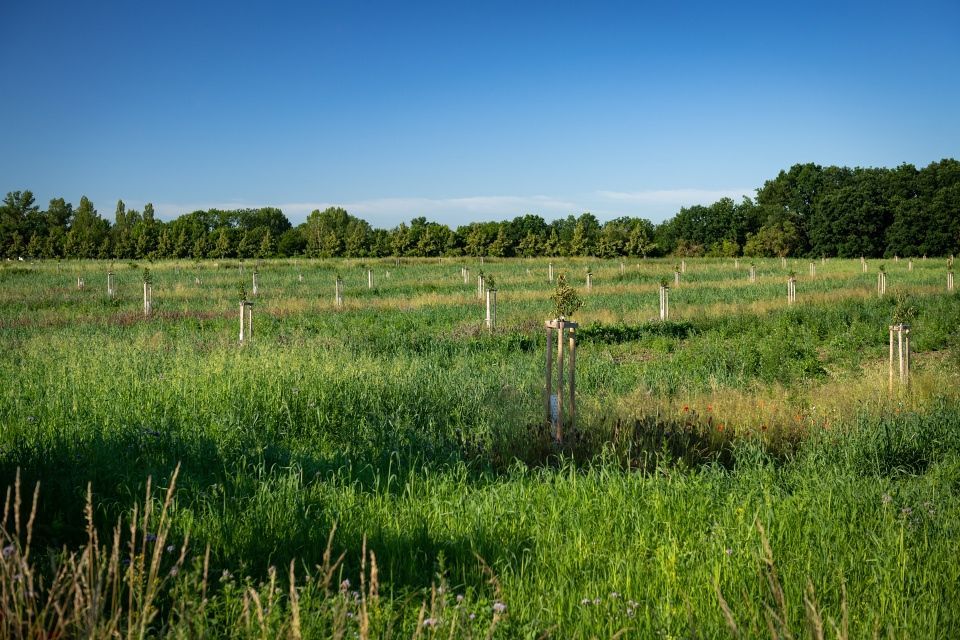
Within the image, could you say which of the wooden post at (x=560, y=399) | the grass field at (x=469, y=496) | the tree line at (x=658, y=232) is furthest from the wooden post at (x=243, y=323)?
the tree line at (x=658, y=232)

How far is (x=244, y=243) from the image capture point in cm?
7875

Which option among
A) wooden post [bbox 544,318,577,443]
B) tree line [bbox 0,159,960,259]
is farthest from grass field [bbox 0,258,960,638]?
tree line [bbox 0,159,960,259]

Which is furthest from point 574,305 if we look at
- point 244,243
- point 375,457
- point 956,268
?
point 244,243

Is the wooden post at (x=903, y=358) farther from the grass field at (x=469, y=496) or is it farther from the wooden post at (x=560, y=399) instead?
the wooden post at (x=560, y=399)

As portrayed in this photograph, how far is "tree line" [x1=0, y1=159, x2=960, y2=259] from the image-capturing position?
77062mm

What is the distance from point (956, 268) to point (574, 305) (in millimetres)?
52670

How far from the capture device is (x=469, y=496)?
553 centimetres

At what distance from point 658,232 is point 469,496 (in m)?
101

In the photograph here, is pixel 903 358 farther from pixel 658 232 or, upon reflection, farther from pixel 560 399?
pixel 658 232

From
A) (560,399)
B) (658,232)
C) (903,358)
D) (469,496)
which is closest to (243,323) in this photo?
(560,399)

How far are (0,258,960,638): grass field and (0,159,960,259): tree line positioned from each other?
6975 centimetres

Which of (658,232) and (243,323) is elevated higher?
(658,232)

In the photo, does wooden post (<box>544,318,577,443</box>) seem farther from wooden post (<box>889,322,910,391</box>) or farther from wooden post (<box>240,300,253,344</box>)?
wooden post (<box>240,300,253,344</box>)

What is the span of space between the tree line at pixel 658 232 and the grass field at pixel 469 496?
69752 mm
